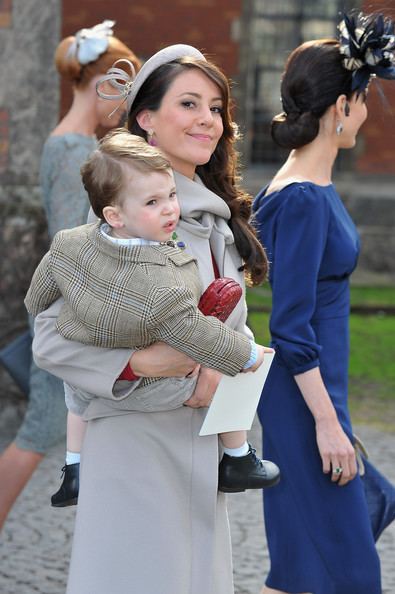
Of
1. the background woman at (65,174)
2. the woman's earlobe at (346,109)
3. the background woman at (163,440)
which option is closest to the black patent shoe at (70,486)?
the background woman at (163,440)

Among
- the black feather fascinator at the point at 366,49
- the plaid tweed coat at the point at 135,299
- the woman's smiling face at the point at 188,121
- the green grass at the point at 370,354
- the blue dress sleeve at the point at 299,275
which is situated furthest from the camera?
the green grass at the point at 370,354

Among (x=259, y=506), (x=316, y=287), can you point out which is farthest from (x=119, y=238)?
(x=259, y=506)

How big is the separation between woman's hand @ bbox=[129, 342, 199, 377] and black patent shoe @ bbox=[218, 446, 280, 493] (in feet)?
1.14

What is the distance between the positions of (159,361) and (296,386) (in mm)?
1066

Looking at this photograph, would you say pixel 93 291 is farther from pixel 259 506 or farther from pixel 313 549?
pixel 259 506

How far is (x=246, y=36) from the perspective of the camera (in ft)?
55.8

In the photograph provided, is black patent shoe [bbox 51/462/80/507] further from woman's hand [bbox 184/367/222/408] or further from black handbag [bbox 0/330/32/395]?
black handbag [bbox 0/330/32/395]

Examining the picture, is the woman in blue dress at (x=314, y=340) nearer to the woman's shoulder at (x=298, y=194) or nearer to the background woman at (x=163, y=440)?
the woman's shoulder at (x=298, y=194)

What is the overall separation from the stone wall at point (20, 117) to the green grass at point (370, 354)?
2202 millimetres

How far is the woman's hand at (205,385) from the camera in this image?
293cm

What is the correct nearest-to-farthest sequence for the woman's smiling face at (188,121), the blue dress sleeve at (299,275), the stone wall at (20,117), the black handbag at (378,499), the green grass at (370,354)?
the woman's smiling face at (188,121), the blue dress sleeve at (299,275), the black handbag at (378,499), the stone wall at (20,117), the green grass at (370,354)

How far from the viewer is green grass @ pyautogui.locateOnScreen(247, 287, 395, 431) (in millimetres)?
8228

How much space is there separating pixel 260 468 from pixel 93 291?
66 centimetres

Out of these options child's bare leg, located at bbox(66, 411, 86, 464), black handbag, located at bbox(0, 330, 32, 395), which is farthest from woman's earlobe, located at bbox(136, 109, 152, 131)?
black handbag, located at bbox(0, 330, 32, 395)
